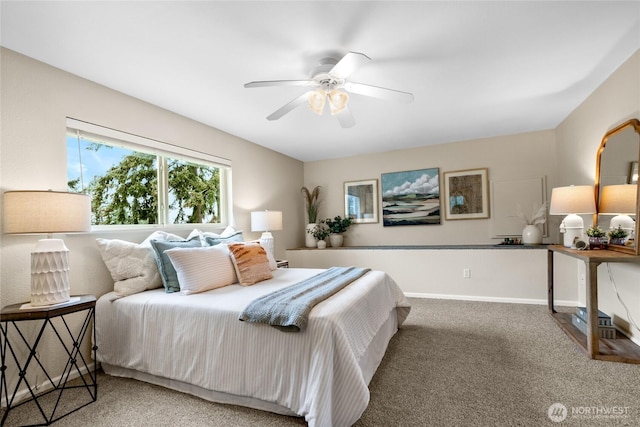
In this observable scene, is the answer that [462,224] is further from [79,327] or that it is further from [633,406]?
[79,327]

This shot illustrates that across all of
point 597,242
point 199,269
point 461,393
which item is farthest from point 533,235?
point 199,269

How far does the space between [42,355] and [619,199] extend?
4589 mm

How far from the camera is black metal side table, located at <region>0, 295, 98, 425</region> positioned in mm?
1724

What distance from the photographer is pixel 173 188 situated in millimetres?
3299

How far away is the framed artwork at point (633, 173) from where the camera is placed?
2332mm

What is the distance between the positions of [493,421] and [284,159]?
4.36 meters

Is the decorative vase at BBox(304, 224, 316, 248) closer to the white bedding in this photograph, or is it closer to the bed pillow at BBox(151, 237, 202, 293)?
the white bedding

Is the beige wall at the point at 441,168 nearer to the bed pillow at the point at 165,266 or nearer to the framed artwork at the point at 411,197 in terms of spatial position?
the framed artwork at the point at 411,197

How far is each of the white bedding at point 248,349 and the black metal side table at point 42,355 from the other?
0.20 meters

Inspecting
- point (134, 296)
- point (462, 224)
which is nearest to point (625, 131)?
point (462, 224)

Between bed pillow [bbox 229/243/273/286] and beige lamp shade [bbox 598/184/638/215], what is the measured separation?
300 centimetres

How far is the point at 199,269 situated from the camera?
7.64 feet

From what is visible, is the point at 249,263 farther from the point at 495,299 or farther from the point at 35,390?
the point at 495,299

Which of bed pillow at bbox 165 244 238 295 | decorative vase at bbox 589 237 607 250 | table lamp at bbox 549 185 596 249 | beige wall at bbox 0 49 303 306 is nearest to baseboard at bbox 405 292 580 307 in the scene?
table lamp at bbox 549 185 596 249
